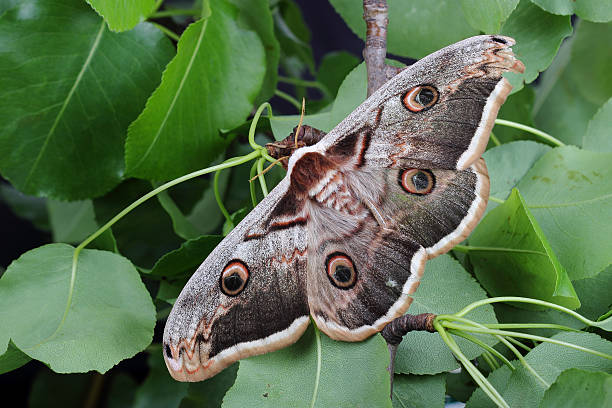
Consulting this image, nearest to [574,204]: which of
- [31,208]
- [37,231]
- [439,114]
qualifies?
[439,114]

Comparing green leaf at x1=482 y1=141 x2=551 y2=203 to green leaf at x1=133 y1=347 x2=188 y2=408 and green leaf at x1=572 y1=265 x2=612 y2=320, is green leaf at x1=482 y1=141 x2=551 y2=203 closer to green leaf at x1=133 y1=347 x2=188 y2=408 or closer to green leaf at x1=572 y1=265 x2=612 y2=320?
green leaf at x1=572 y1=265 x2=612 y2=320

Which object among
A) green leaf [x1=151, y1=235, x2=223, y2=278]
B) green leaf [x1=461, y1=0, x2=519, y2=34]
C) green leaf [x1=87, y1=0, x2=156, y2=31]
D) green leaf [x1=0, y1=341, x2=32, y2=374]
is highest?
green leaf [x1=461, y1=0, x2=519, y2=34]

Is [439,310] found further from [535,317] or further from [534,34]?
[534,34]

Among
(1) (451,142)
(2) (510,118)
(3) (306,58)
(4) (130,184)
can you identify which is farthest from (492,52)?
(3) (306,58)

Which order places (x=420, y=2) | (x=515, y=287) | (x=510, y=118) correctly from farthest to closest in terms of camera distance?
(x=510, y=118) → (x=420, y=2) → (x=515, y=287)

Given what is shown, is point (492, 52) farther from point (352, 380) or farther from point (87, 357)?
point (87, 357)

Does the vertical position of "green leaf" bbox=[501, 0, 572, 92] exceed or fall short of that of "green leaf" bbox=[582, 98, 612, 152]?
it exceeds it

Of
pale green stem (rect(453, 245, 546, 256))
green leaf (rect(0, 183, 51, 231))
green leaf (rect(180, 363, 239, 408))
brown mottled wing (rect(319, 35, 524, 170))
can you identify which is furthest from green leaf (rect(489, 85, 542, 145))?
green leaf (rect(0, 183, 51, 231))
